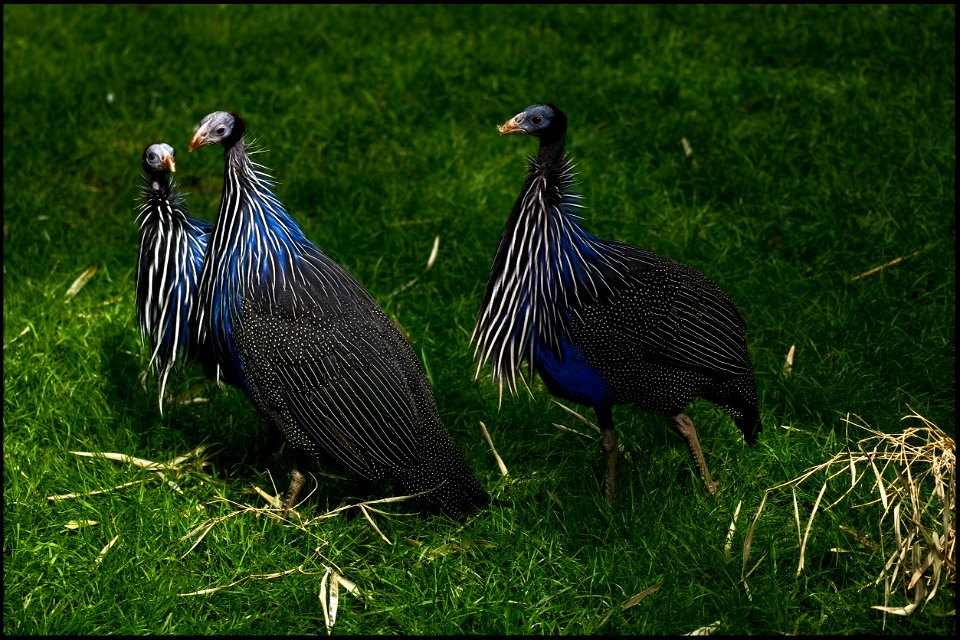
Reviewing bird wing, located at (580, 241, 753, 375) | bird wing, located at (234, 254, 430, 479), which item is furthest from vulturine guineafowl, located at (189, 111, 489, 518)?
bird wing, located at (580, 241, 753, 375)

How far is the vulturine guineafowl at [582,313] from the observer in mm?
3307

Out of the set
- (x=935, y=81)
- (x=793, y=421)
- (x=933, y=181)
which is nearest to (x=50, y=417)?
(x=793, y=421)

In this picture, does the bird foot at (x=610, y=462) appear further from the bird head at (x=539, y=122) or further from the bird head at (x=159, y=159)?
the bird head at (x=159, y=159)

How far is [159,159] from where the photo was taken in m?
3.68

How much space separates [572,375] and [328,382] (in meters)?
0.77

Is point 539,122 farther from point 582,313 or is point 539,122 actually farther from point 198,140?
point 198,140

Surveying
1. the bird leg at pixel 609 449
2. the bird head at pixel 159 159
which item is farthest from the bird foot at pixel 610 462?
the bird head at pixel 159 159

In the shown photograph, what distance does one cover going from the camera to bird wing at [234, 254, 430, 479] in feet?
10.9

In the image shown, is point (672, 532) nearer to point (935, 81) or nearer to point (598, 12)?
point (935, 81)

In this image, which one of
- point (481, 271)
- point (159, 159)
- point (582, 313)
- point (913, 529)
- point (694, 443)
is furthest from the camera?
point (481, 271)

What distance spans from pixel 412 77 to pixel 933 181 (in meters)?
2.80

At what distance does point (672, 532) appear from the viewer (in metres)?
3.35

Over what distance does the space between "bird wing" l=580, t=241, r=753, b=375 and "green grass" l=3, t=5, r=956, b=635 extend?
477 millimetres

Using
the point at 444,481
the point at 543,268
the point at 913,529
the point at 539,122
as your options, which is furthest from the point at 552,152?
the point at 913,529
